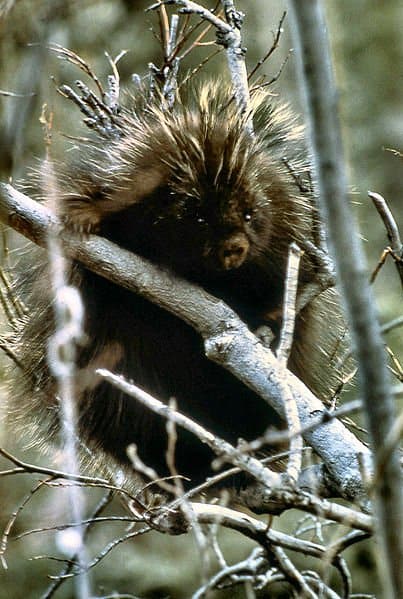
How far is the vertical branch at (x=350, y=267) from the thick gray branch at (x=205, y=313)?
938mm

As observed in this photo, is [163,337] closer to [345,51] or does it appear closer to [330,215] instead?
[330,215]

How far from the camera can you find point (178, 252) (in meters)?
2.25

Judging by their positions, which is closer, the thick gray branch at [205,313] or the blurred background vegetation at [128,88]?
the blurred background vegetation at [128,88]

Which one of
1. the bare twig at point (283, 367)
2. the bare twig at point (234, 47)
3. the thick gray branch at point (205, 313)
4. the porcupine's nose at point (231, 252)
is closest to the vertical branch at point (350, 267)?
the bare twig at point (283, 367)

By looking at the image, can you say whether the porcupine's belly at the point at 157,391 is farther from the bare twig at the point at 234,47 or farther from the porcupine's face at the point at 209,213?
the bare twig at the point at 234,47

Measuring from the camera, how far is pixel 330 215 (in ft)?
2.80

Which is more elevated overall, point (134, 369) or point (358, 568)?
point (134, 369)

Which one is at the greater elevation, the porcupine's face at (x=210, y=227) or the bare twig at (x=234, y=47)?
the bare twig at (x=234, y=47)

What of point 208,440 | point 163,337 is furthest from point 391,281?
point 208,440

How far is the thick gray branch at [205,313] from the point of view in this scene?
1812 millimetres

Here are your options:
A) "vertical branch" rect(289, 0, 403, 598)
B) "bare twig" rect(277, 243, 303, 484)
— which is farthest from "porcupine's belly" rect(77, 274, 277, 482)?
"vertical branch" rect(289, 0, 403, 598)

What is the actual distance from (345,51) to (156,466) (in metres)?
4.26

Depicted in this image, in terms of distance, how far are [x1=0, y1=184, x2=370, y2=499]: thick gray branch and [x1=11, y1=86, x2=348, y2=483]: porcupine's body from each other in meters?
0.15

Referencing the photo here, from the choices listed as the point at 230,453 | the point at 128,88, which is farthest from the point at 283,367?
the point at 128,88
